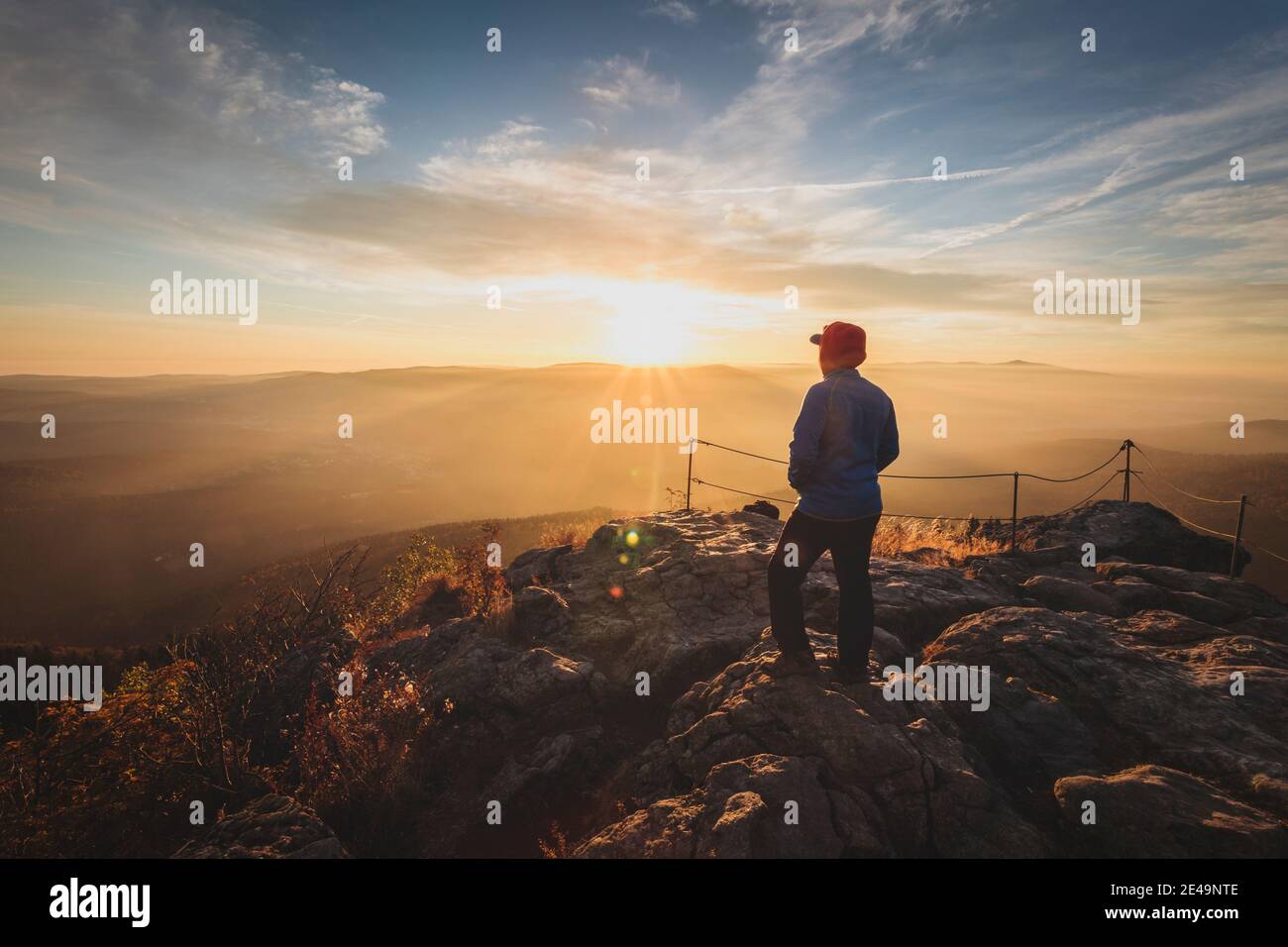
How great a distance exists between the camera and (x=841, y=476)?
4.30 metres

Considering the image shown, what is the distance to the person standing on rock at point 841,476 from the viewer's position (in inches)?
169

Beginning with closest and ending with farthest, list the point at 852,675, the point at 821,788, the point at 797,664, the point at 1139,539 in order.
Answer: the point at 821,788, the point at 852,675, the point at 797,664, the point at 1139,539

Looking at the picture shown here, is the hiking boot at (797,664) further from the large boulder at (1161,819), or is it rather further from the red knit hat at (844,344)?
the red knit hat at (844,344)

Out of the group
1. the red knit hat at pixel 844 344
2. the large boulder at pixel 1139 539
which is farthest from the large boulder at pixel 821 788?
the large boulder at pixel 1139 539

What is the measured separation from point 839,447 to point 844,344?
33.6 inches

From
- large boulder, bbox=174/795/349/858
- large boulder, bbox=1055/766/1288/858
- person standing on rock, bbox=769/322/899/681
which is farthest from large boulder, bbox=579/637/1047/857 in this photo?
large boulder, bbox=174/795/349/858

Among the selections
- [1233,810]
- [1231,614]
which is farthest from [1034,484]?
[1233,810]

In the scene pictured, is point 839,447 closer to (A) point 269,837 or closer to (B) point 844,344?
(B) point 844,344

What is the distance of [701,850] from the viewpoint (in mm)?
3395

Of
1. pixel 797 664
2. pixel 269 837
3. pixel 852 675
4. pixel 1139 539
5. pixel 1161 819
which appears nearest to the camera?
pixel 1161 819

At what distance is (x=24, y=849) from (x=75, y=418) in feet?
654

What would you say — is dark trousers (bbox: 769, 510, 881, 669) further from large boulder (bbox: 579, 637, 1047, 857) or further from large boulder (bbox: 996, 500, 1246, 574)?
large boulder (bbox: 996, 500, 1246, 574)

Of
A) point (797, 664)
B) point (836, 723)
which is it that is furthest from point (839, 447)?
point (836, 723)
